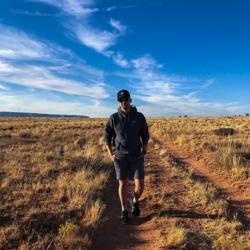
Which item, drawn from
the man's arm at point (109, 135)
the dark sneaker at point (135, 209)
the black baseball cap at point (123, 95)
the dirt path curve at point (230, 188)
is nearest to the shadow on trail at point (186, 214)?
the dark sneaker at point (135, 209)

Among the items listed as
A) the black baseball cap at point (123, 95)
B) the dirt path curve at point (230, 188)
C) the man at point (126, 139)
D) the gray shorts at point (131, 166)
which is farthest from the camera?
the dirt path curve at point (230, 188)

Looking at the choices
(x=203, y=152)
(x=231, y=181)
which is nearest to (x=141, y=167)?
(x=231, y=181)

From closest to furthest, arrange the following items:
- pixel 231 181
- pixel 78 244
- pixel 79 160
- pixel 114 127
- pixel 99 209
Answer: pixel 78 244 < pixel 114 127 < pixel 99 209 < pixel 231 181 < pixel 79 160

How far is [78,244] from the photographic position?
484 centimetres

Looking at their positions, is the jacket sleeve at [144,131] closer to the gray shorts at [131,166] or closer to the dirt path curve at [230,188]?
the gray shorts at [131,166]

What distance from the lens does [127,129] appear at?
5.89 meters

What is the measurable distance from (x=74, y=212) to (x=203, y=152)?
9141 mm

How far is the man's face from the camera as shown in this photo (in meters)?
5.78

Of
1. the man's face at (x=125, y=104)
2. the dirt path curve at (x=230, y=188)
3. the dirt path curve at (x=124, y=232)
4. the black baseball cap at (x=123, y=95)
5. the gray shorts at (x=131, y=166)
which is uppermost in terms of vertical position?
the black baseball cap at (x=123, y=95)

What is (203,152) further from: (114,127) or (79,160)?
(114,127)

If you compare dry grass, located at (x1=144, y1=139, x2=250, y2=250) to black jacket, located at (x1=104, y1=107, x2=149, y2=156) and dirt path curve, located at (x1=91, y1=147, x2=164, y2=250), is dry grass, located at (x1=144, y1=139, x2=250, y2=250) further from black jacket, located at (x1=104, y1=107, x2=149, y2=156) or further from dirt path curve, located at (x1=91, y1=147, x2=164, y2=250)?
black jacket, located at (x1=104, y1=107, x2=149, y2=156)

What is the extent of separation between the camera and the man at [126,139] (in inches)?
232

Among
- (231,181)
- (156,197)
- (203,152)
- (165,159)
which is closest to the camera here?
(156,197)

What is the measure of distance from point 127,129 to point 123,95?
24.8 inches
